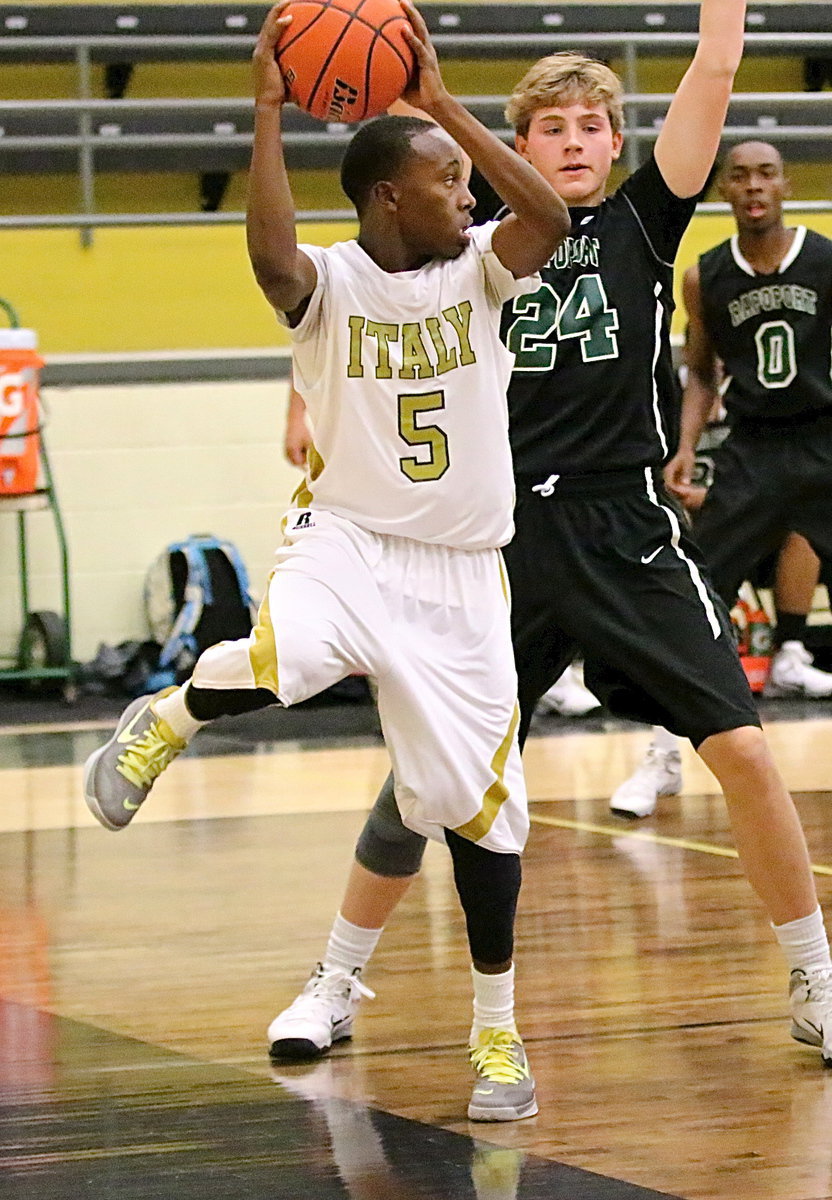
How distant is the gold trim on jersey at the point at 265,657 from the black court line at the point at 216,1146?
2.04 ft

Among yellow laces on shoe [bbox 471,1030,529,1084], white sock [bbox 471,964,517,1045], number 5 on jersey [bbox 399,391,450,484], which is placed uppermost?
number 5 on jersey [bbox 399,391,450,484]

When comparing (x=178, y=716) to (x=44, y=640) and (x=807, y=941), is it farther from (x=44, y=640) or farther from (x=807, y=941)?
(x=44, y=640)

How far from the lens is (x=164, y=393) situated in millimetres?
8570

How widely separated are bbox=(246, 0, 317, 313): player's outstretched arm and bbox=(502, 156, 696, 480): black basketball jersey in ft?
2.14

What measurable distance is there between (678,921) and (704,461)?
440cm

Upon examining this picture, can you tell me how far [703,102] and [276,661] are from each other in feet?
3.72

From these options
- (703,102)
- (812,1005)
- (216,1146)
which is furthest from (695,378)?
(216,1146)

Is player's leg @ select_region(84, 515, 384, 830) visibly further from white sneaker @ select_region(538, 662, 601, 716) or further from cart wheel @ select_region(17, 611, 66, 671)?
cart wheel @ select_region(17, 611, 66, 671)

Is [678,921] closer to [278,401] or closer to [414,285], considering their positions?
[414,285]

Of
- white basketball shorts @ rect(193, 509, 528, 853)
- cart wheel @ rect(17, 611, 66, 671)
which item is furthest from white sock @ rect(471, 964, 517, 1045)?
cart wheel @ rect(17, 611, 66, 671)

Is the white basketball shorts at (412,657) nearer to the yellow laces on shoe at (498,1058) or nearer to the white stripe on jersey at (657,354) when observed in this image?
the yellow laces on shoe at (498,1058)

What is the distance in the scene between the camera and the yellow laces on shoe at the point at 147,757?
2.96 metres

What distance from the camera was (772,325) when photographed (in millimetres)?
6168

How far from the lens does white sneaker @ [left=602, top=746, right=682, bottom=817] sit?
5309mm
